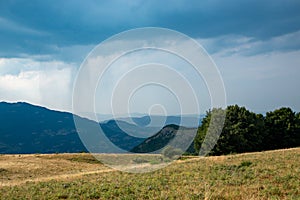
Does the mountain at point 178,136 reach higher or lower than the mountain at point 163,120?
lower

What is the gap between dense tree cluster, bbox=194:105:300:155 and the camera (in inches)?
2815

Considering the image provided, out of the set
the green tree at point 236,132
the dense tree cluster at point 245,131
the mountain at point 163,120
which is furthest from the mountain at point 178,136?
the green tree at point 236,132

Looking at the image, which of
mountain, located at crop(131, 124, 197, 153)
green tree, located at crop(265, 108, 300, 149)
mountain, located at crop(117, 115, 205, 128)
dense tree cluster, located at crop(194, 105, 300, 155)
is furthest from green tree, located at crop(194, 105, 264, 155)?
Answer: mountain, located at crop(117, 115, 205, 128)

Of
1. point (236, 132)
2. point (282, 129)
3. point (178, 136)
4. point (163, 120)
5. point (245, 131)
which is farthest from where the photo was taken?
point (282, 129)

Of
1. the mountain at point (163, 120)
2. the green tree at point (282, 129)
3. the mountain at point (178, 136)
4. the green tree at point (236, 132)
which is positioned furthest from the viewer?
the green tree at point (282, 129)

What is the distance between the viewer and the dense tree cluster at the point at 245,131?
71.5m

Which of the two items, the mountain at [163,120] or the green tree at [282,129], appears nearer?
the mountain at [163,120]

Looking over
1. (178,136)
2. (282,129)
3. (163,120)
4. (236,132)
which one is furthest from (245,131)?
(163,120)

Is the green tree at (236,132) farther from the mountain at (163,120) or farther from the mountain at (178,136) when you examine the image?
the mountain at (163,120)

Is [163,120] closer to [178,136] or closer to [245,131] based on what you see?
[178,136]

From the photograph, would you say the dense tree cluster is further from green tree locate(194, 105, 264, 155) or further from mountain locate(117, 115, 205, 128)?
mountain locate(117, 115, 205, 128)

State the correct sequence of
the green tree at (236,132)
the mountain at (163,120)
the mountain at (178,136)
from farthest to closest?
the green tree at (236,132) < the mountain at (178,136) < the mountain at (163,120)

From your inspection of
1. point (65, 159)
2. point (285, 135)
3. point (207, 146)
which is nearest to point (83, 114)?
point (65, 159)

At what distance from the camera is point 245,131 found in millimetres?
73875
